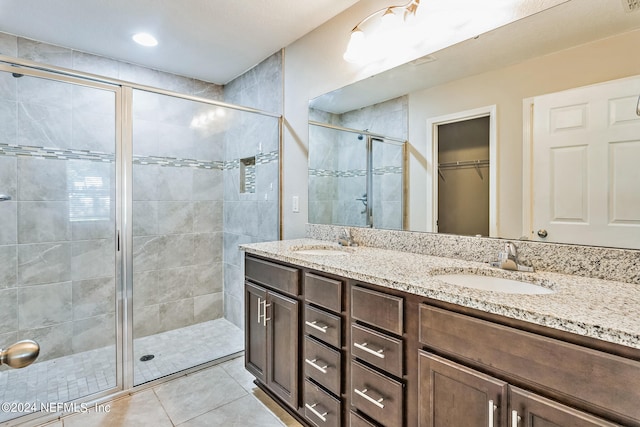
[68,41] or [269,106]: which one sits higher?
[68,41]

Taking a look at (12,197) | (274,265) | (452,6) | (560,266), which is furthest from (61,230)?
(560,266)

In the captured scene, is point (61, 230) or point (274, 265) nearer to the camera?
point (274, 265)

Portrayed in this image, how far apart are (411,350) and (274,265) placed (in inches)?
34.0

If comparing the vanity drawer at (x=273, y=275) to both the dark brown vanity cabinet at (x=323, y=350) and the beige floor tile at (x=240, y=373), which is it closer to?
the dark brown vanity cabinet at (x=323, y=350)

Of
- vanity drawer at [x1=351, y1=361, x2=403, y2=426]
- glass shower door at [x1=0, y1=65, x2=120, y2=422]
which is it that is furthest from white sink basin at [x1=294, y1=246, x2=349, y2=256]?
glass shower door at [x1=0, y1=65, x2=120, y2=422]

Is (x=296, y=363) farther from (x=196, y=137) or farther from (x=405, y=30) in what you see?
(x=196, y=137)

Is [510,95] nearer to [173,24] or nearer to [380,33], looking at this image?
[380,33]

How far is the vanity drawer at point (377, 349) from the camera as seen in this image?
1.14 m

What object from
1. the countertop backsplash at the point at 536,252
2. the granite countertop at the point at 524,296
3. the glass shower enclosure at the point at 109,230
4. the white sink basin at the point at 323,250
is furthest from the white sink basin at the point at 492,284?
the glass shower enclosure at the point at 109,230

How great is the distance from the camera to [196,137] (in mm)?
3053

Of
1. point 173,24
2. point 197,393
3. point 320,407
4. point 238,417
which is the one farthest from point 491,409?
point 173,24

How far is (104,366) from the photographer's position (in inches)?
85.4

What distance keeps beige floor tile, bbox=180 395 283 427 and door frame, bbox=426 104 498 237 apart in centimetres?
134

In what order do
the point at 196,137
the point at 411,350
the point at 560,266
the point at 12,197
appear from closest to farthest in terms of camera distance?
the point at 411,350 → the point at 560,266 → the point at 12,197 → the point at 196,137
